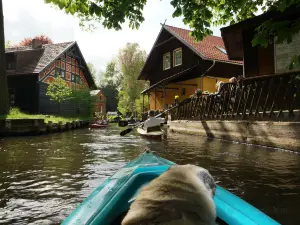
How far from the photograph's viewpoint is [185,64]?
73.4ft

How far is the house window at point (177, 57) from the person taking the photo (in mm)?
23266

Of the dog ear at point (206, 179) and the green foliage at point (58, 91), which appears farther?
the green foliage at point (58, 91)

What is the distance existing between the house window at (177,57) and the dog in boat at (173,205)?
901 inches

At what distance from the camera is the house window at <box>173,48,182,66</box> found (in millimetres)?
23266

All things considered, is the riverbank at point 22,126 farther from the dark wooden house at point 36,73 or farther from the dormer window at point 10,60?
the dormer window at point 10,60

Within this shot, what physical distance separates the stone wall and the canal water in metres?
0.36

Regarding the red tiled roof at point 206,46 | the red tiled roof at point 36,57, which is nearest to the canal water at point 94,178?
the red tiled roof at point 206,46

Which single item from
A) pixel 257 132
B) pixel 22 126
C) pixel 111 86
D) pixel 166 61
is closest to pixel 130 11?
pixel 257 132

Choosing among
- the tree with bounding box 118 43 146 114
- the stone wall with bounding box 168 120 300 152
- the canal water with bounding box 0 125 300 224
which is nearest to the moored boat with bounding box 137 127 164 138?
the canal water with bounding box 0 125 300 224

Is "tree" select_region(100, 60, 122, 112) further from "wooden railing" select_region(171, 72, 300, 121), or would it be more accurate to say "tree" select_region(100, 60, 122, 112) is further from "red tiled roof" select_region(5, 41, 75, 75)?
"wooden railing" select_region(171, 72, 300, 121)

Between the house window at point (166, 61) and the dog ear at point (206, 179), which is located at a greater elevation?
the house window at point (166, 61)

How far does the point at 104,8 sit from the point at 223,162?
4.49m

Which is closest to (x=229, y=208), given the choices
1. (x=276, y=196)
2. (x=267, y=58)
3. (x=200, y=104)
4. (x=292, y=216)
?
(x=292, y=216)

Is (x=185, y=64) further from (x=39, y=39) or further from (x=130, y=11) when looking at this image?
(x=39, y=39)
